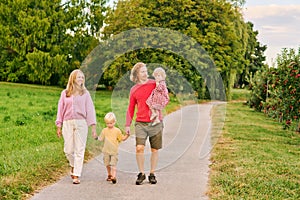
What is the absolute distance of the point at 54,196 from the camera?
5.92 meters

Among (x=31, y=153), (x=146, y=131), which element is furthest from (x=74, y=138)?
(x=31, y=153)

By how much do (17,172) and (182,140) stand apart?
17.1ft

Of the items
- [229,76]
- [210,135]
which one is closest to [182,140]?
[210,135]

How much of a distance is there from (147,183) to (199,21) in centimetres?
2993

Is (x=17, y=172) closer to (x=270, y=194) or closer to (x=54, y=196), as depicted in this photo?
(x=54, y=196)

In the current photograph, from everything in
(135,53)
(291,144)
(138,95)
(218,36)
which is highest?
(218,36)

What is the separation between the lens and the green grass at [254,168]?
6285mm

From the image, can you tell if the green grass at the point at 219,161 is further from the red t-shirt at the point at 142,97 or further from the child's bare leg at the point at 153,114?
the red t-shirt at the point at 142,97

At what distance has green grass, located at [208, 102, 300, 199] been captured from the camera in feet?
20.6

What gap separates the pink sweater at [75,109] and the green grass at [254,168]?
2018mm

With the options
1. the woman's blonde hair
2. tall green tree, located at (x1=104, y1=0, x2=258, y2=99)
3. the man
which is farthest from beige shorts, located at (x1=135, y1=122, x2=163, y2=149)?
tall green tree, located at (x1=104, y1=0, x2=258, y2=99)

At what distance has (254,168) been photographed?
7.89m

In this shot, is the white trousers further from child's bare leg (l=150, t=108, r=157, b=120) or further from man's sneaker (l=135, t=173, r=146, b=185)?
child's bare leg (l=150, t=108, r=157, b=120)

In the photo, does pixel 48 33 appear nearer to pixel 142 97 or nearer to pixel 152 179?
pixel 142 97
